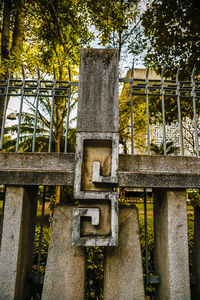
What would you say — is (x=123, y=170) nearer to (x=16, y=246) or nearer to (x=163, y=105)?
(x=163, y=105)

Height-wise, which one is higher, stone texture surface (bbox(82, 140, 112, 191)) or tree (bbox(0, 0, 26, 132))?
tree (bbox(0, 0, 26, 132))

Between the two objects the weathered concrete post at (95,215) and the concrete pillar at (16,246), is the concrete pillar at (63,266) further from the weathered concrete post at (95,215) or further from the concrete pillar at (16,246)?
the concrete pillar at (16,246)

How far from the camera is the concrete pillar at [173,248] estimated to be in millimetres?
1990

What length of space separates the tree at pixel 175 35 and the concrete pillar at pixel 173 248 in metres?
→ 4.77

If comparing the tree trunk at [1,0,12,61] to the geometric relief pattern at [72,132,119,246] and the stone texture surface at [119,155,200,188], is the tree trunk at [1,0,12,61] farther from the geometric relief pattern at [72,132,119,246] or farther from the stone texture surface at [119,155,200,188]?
the stone texture surface at [119,155,200,188]

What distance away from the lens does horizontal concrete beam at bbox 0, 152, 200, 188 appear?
210 cm

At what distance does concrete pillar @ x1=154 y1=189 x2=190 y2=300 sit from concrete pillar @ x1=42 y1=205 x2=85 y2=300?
0.87 meters

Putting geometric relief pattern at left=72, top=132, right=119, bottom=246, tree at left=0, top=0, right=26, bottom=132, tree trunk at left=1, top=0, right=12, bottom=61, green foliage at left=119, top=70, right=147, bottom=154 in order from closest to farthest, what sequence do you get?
geometric relief pattern at left=72, top=132, right=119, bottom=246
tree at left=0, top=0, right=26, bottom=132
tree trunk at left=1, top=0, right=12, bottom=61
green foliage at left=119, top=70, right=147, bottom=154

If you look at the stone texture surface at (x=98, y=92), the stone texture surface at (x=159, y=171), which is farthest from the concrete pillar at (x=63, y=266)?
the stone texture surface at (x=98, y=92)

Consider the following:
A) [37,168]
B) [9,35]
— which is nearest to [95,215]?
[37,168]

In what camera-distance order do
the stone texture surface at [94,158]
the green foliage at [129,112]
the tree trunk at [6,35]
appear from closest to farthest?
the stone texture surface at [94,158] → the tree trunk at [6,35] → the green foliage at [129,112]

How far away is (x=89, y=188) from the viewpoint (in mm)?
2066

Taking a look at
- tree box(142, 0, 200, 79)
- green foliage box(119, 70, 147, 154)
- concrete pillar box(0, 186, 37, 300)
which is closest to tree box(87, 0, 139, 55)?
tree box(142, 0, 200, 79)

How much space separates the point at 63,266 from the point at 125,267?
2.06 ft
